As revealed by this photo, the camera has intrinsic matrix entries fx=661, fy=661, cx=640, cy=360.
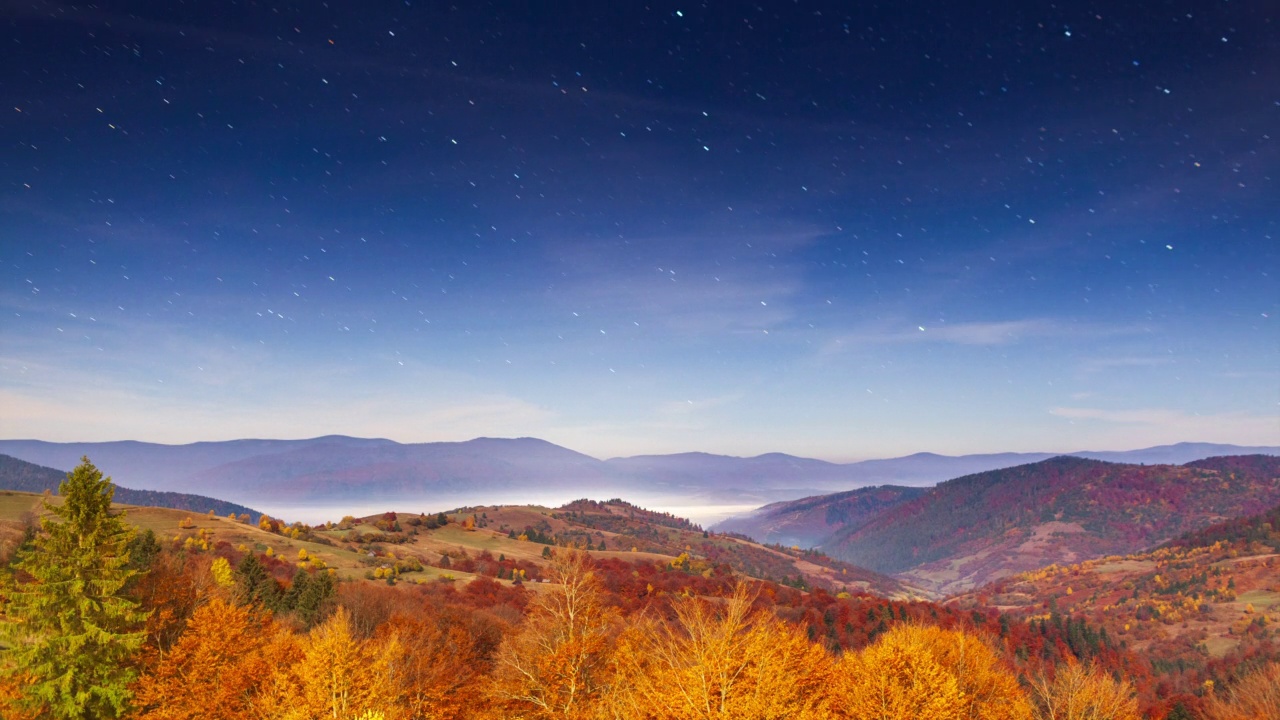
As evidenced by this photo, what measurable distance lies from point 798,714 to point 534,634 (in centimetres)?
1610

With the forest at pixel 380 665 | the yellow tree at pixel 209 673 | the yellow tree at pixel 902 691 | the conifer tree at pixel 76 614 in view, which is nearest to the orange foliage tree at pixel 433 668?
the forest at pixel 380 665

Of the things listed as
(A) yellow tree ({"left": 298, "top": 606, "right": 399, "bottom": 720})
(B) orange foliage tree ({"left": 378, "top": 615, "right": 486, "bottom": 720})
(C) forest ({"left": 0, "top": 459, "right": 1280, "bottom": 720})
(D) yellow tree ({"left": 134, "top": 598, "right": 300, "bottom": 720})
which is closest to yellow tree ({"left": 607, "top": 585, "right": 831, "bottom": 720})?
(C) forest ({"left": 0, "top": 459, "right": 1280, "bottom": 720})

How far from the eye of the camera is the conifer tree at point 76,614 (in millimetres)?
35750

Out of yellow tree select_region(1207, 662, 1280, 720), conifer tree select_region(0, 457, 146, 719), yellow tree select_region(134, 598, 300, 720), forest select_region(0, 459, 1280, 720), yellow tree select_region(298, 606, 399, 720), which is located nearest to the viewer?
forest select_region(0, 459, 1280, 720)

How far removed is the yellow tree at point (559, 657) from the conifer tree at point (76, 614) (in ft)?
70.4

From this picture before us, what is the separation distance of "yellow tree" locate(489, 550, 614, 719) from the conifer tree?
21.5 meters

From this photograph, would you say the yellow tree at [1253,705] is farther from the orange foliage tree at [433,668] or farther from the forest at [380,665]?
the orange foliage tree at [433,668]

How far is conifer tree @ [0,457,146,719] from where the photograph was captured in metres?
35.8

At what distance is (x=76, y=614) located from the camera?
120 ft

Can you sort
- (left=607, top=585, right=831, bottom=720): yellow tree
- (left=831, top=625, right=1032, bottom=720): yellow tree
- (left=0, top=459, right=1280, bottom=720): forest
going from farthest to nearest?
(left=831, top=625, right=1032, bottom=720): yellow tree < (left=0, top=459, right=1280, bottom=720): forest < (left=607, top=585, right=831, bottom=720): yellow tree

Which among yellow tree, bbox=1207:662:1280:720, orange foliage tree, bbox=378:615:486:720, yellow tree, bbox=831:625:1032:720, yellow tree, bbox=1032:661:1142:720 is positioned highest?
yellow tree, bbox=831:625:1032:720

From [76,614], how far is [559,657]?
26769 mm

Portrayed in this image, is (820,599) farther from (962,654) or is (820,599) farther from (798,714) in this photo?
(798,714)

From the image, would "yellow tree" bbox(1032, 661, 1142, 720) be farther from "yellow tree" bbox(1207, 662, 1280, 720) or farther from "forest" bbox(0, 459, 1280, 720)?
"yellow tree" bbox(1207, 662, 1280, 720)
